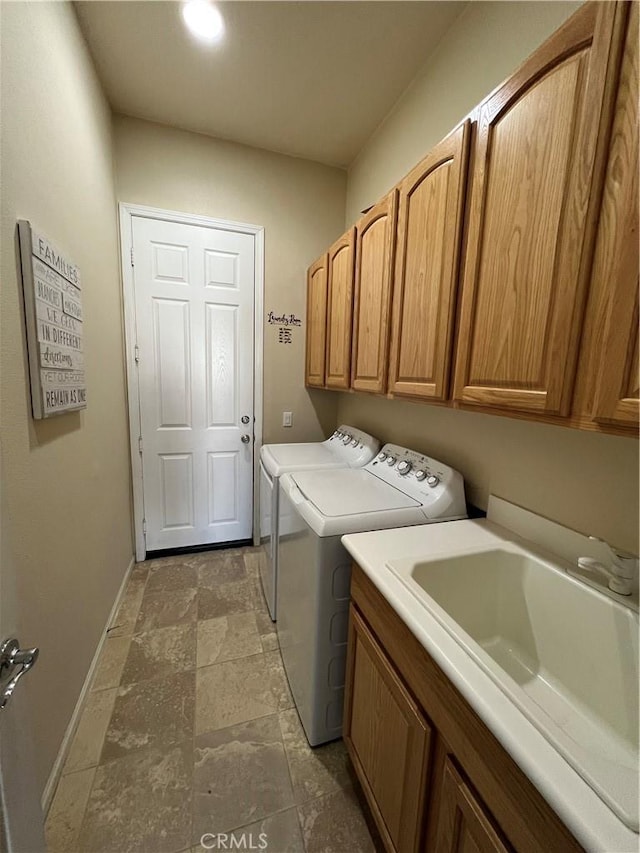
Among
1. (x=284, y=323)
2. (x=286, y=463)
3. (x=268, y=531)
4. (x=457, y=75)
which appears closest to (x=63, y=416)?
(x=286, y=463)

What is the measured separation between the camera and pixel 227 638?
1.80 m

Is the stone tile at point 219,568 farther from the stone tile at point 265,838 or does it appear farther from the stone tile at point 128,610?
the stone tile at point 265,838

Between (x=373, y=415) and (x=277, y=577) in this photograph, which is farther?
(x=373, y=415)

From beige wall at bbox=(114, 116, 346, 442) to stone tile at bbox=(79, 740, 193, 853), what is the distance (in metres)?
1.86

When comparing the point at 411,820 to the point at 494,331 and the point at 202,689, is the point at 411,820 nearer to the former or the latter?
the point at 202,689

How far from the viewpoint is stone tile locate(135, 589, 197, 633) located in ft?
6.23

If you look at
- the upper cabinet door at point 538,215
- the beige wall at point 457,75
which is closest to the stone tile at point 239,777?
the upper cabinet door at point 538,215

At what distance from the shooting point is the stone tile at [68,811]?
3.29ft

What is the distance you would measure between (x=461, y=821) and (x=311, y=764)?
831 millimetres

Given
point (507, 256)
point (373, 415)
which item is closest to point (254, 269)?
point (373, 415)

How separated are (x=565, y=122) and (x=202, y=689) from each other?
7.50 ft

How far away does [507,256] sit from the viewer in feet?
2.97

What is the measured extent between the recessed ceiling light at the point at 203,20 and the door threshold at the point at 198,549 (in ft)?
9.84

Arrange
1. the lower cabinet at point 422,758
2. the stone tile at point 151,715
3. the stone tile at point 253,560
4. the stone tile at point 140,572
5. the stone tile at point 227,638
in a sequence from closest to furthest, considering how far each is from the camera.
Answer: the lower cabinet at point 422,758 → the stone tile at point 151,715 → the stone tile at point 227,638 → the stone tile at point 140,572 → the stone tile at point 253,560
